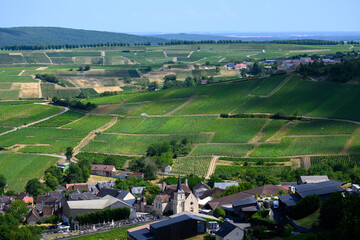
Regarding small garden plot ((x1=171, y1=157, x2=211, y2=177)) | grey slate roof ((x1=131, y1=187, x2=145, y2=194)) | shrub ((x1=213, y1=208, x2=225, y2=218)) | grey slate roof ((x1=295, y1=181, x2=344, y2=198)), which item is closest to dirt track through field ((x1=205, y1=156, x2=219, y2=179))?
small garden plot ((x1=171, y1=157, x2=211, y2=177))

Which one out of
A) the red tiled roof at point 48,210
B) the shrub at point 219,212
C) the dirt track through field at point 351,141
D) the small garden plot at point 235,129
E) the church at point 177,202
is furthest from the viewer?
the small garden plot at point 235,129

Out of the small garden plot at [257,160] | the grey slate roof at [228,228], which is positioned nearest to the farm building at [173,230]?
the grey slate roof at [228,228]

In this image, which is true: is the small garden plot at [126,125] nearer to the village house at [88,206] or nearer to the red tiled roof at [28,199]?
the red tiled roof at [28,199]

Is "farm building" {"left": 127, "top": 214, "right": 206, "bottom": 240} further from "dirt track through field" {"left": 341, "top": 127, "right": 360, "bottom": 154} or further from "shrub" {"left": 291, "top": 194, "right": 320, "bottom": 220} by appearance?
"dirt track through field" {"left": 341, "top": 127, "right": 360, "bottom": 154}

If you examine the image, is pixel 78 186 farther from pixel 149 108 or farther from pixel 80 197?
pixel 149 108

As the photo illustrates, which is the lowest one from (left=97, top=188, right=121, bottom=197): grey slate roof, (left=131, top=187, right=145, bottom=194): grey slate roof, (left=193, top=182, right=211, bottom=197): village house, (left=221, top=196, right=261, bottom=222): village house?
(left=131, top=187, right=145, bottom=194): grey slate roof

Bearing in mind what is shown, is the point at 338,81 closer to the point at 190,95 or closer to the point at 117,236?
the point at 190,95
